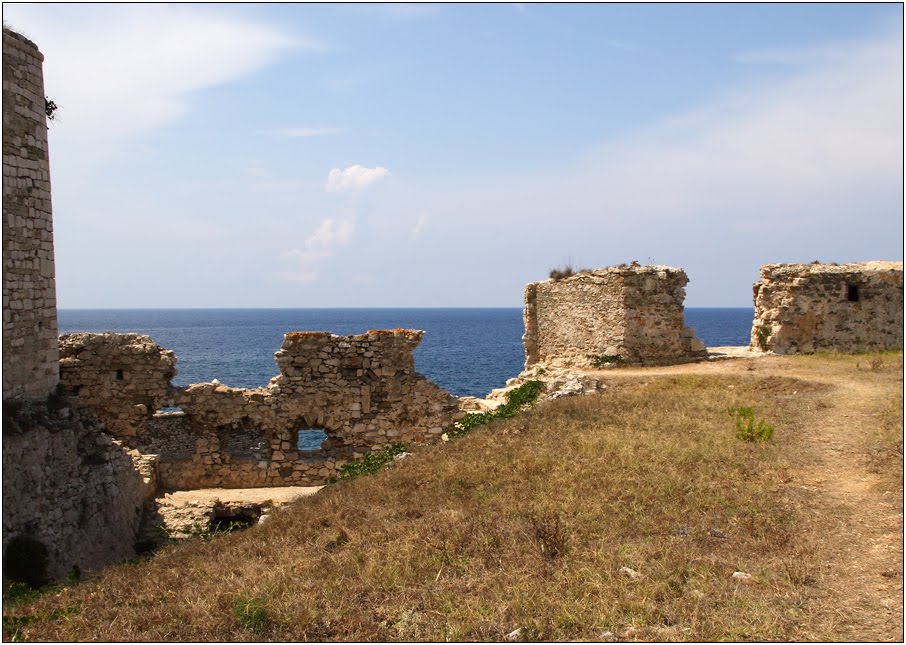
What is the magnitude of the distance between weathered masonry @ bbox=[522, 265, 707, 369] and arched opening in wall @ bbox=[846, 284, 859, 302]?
4.35 meters

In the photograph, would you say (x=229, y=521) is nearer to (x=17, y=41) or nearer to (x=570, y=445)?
(x=570, y=445)

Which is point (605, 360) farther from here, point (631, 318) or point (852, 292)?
point (852, 292)

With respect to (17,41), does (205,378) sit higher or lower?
lower

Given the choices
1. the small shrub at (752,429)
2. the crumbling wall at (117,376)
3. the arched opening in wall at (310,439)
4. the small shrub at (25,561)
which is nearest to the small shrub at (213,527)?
the crumbling wall at (117,376)

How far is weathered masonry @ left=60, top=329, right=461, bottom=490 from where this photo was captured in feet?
44.9

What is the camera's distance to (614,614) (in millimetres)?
5176

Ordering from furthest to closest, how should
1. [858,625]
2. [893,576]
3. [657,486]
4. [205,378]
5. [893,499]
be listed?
[205,378]
[657,486]
[893,499]
[893,576]
[858,625]

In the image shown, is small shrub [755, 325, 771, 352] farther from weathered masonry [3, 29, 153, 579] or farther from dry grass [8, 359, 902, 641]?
weathered masonry [3, 29, 153, 579]

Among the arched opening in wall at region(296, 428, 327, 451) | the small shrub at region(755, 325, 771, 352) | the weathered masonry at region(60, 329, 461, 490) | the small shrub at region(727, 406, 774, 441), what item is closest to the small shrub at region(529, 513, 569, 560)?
the small shrub at region(727, 406, 774, 441)

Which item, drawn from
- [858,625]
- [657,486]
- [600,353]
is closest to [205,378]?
[600,353]

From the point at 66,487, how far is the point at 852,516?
9456mm

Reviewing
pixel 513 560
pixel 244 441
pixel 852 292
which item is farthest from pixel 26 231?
pixel 852 292

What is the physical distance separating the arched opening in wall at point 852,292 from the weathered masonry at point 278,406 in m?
12.2

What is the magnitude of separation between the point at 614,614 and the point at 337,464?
9.64 metres
